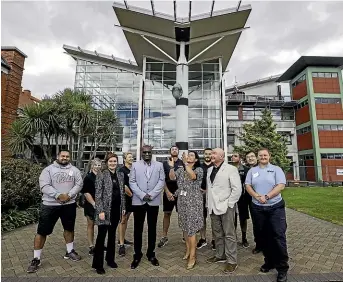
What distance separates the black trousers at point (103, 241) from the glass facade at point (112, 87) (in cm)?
1761

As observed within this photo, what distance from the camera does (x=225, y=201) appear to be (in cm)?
366

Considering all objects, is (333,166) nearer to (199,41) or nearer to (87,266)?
(199,41)

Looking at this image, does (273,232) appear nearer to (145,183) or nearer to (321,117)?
(145,183)

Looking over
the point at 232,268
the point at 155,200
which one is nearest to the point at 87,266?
the point at 155,200

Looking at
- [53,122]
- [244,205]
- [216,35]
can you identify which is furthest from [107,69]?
[244,205]

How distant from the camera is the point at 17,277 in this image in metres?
3.38

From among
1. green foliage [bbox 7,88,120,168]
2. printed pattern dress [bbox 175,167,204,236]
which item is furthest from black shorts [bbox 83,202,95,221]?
green foliage [bbox 7,88,120,168]

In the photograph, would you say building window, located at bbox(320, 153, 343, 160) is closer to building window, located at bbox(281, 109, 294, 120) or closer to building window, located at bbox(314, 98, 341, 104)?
building window, located at bbox(314, 98, 341, 104)

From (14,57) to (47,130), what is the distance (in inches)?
128

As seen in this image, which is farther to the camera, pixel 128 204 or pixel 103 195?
pixel 128 204

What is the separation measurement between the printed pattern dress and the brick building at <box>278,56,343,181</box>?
25.7m

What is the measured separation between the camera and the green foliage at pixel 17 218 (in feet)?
19.7

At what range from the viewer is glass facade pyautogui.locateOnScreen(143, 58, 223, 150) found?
57.8 feet

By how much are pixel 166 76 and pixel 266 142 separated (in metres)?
9.95
